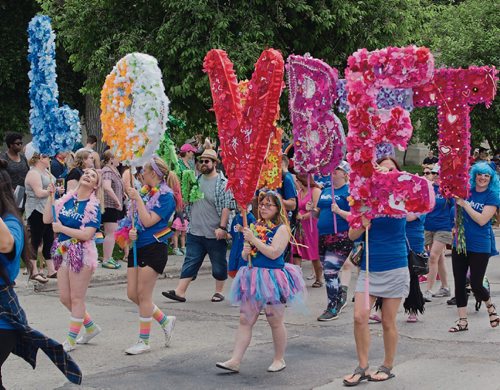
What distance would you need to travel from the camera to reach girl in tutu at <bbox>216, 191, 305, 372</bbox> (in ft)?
25.0

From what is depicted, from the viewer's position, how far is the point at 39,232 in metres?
12.7

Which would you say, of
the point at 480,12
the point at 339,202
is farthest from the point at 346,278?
the point at 480,12

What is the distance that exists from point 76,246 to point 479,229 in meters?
4.14

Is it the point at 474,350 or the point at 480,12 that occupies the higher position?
the point at 480,12

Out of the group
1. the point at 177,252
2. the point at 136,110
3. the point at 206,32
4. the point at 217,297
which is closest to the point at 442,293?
the point at 217,297

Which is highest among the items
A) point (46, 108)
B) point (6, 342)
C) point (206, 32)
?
point (206, 32)

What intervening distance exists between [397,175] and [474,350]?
239cm

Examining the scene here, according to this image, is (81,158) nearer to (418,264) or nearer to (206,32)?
(418,264)

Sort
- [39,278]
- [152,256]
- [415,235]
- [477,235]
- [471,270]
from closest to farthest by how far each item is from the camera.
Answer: [152,256] → [477,235] → [471,270] → [415,235] → [39,278]

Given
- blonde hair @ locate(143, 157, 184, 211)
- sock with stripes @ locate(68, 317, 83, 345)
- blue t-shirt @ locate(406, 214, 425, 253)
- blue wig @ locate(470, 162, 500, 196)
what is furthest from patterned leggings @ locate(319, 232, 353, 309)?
sock with stripes @ locate(68, 317, 83, 345)

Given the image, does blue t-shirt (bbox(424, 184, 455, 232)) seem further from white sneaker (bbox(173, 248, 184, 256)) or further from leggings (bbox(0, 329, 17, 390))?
leggings (bbox(0, 329, 17, 390))

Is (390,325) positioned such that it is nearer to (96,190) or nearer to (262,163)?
(262,163)

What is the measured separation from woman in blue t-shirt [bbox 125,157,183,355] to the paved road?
282 mm

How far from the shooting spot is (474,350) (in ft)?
28.1
